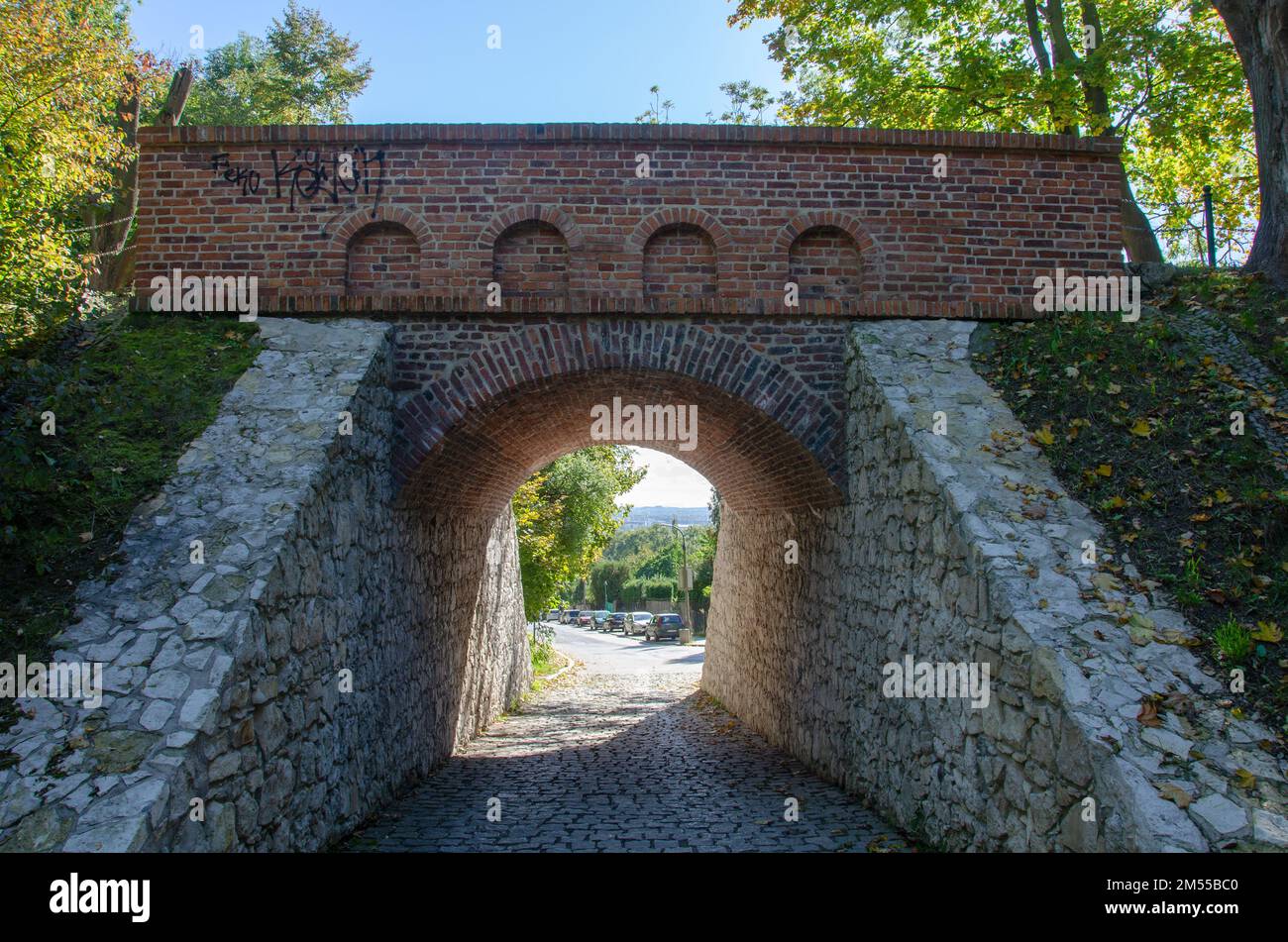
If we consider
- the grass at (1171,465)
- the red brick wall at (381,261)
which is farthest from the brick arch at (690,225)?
the grass at (1171,465)

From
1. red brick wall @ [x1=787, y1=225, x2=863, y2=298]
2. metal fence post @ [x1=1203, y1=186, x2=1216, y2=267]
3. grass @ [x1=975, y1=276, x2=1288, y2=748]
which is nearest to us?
grass @ [x1=975, y1=276, x2=1288, y2=748]

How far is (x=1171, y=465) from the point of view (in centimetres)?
581

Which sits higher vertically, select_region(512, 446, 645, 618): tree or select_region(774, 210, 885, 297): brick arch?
select_region(774, 210, 885, 297): brick arch

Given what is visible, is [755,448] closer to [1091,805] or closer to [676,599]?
[1091,805]

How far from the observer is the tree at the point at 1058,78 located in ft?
41.5

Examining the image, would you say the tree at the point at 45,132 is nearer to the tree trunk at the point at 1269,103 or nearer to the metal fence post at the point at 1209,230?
the tree trunk at the point at 1269,103

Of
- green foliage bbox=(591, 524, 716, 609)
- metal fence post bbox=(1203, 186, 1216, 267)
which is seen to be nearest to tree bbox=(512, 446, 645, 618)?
metal fence post bbox=(1203, 186, 1216, 267)

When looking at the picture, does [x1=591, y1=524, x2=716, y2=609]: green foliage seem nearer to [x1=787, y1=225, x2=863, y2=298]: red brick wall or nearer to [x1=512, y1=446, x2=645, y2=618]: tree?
[x1=512, y1=446, x2=645, y2=618]: tree

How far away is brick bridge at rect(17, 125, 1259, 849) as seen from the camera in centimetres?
515

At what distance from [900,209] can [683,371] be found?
2548 mm

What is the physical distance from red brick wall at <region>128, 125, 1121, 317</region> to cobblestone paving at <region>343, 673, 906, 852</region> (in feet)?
13.6

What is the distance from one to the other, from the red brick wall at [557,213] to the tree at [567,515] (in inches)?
430

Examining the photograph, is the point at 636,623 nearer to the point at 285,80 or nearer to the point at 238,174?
the point at 285,80

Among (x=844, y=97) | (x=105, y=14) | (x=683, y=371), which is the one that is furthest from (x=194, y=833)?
(x=105, y=14)
